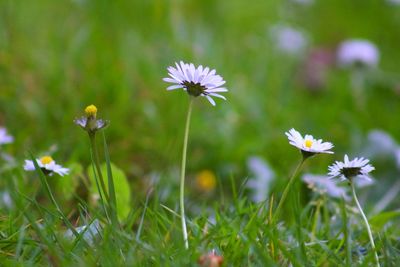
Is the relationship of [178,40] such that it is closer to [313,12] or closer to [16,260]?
[313,12]

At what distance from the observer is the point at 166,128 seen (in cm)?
248

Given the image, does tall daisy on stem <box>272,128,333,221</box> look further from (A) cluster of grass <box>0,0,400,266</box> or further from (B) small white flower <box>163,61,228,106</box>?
(B) small white flower <box>163,61,228,106</box>

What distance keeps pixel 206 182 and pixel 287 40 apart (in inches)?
64.6

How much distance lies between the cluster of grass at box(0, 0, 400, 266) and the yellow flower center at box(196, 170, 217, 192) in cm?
3

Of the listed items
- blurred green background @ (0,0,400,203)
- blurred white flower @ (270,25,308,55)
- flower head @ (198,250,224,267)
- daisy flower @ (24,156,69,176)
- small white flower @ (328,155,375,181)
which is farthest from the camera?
blurred white flower @ (270,25,308,55)

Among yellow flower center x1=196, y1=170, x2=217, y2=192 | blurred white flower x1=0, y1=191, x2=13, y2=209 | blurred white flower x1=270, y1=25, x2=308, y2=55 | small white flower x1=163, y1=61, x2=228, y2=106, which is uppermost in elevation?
blurred white flower x1=270, y1=25, x2=308, y2=55

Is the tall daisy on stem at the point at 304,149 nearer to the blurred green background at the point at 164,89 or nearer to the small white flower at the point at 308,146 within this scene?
the small white flower at the point at 308,146

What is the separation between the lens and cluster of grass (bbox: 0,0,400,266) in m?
1.25

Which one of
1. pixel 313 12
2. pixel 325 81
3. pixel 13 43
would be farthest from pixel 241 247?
pixel 313 12

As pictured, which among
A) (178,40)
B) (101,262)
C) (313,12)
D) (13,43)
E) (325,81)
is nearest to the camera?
(101,262)

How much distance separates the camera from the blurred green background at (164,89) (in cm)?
230

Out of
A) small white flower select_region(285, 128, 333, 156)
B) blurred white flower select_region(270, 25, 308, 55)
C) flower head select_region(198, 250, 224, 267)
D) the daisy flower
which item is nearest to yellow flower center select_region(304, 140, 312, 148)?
small white flower select_region(285, 128, 333, 156)

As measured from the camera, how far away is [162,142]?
7.75ft

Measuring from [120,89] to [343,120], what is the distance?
0.99 m
